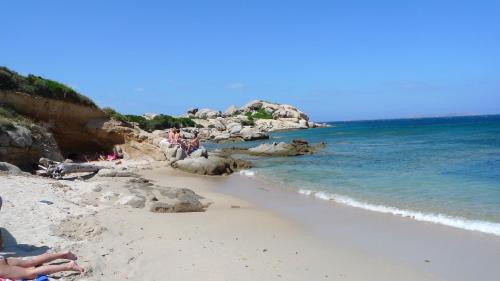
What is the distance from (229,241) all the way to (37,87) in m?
15.0

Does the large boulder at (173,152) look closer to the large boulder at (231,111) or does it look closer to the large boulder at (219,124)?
the large boulder at (219,124)

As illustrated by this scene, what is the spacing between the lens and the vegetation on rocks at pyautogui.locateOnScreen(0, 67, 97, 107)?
1823cm

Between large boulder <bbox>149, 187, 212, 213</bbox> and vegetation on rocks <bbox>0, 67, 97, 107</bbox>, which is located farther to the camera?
vegetation on rocks <bbox>0, 67, 97, 107</bbox>

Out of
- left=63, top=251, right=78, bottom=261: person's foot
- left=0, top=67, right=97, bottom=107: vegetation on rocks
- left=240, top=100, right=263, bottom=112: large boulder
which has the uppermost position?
left=240, top=100, right=263, bottom=112: large boulder

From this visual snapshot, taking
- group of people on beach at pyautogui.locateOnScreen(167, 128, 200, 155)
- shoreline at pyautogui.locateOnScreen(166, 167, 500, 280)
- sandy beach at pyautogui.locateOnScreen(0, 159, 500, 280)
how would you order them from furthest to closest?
group of people on beach at pyautogui.locateOnScreen(167, 128, 200, 155)
shoreline at pyautogui.locateOnScreen(166, 167, 500, 280)
sandy beach at pyautogui.locateOnScreen(0, 159, 500, 280)

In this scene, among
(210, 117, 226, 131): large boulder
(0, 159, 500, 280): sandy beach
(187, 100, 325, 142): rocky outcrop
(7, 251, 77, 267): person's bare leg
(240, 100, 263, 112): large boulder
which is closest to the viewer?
(7, 251, 77, 267): person's bare leg

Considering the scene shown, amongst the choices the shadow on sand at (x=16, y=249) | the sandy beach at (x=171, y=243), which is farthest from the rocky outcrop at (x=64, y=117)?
the shadow on sand at (x=16, y=249)

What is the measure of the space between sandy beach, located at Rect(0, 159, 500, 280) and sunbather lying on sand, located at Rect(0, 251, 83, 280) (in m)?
0.15

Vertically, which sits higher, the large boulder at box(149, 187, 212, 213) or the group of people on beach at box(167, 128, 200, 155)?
the group of people on beach at box(167, 128, 200, 155)

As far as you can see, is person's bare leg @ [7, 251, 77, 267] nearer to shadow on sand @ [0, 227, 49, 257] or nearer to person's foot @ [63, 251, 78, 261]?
person's foot @ [63, 251, 78, 261]

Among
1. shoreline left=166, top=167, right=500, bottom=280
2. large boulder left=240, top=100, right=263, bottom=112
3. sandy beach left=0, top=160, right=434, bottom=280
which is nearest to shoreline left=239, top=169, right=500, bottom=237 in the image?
shoreline left=166, top=167, right=500, bottom=280

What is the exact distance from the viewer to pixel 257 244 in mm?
8234

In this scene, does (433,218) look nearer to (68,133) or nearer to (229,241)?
(229,241)

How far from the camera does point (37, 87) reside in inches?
769
